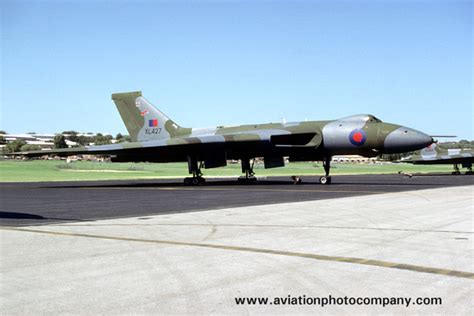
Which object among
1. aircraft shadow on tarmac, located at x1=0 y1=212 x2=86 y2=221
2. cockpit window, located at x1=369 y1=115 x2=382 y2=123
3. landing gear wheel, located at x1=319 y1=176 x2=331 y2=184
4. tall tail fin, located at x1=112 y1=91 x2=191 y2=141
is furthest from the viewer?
tall tail fin, located at x1=112 y1=91 x2=191 y2=141

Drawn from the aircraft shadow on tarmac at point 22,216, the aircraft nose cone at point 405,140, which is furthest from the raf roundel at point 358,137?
the aircraft shadow on tarmac at point 22,216

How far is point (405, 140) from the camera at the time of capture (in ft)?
87.8

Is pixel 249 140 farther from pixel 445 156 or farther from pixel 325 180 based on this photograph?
pixel 445 156

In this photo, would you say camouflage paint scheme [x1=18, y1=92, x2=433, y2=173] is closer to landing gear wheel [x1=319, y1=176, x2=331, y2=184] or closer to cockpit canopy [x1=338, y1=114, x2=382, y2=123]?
cockpit canopy [x1=338, y1=114, x2=382, y2=123]

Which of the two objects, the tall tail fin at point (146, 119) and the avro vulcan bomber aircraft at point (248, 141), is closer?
the avro vulcan bomber aircraft at point (248, 141)

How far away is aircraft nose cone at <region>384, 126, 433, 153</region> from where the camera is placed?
1042 inches

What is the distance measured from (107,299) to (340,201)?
523 inches

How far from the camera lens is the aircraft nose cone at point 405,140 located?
26.5 metres

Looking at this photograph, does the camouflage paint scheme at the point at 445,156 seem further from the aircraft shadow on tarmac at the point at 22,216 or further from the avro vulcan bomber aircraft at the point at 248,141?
the aircraft shadow on tarmac at the point at 22,216

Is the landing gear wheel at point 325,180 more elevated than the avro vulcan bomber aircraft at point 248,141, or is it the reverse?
the avro vulcan bomber aircraft at point 248,141

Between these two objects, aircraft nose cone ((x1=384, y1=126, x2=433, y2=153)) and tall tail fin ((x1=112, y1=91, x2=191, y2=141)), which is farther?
tall tail fin ((x1=112, y1=91, x2=191, y2=141))

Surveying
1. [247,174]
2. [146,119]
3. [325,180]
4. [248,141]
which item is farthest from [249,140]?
[146,119]

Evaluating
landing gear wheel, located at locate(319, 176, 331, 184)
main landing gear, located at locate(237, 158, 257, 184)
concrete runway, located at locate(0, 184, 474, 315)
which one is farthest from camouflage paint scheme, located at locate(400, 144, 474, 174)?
concrete runway, located at locate(0, 184, 474, 315)

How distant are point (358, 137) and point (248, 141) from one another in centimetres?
630
